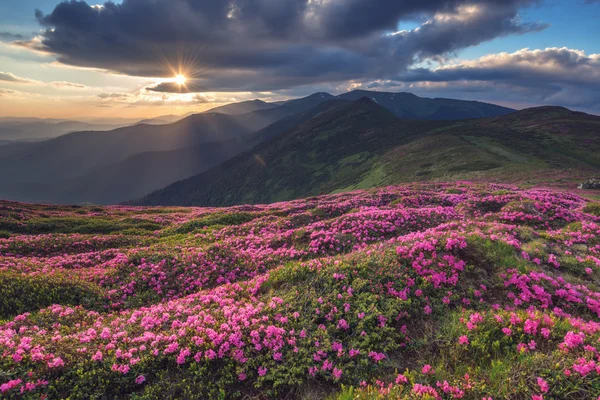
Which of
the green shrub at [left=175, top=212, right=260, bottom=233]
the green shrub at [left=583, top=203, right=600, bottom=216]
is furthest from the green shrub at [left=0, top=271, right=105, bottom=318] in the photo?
the green shrub at [left=583, top=203, right=600, bottom=216]

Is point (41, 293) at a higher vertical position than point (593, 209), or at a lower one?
lower

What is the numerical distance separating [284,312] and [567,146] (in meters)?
131

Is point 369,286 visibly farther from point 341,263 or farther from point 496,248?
point 496,248

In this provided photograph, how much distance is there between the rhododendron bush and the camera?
624 centimetres

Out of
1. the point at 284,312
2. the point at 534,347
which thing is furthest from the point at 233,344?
the point at 534,347

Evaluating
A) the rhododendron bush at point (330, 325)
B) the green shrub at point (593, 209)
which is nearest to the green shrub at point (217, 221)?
the rhododendron bush at point (330, 325)

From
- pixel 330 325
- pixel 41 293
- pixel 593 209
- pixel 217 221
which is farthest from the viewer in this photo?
pixel 217 221

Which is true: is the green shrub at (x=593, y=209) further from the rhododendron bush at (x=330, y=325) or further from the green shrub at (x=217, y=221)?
the green shrub at (x=217, y=221)

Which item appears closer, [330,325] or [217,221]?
[330,325]

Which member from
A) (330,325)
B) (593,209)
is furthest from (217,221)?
(593,209)

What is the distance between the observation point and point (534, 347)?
20.9 feet

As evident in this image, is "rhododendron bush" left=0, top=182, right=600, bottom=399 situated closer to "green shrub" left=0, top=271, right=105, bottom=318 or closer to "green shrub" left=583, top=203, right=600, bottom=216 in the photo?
"green shrub" left=0, top=271, right=105, bottom=318

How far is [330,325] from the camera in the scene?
314 inches

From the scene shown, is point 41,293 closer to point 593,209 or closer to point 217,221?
point 217,221
